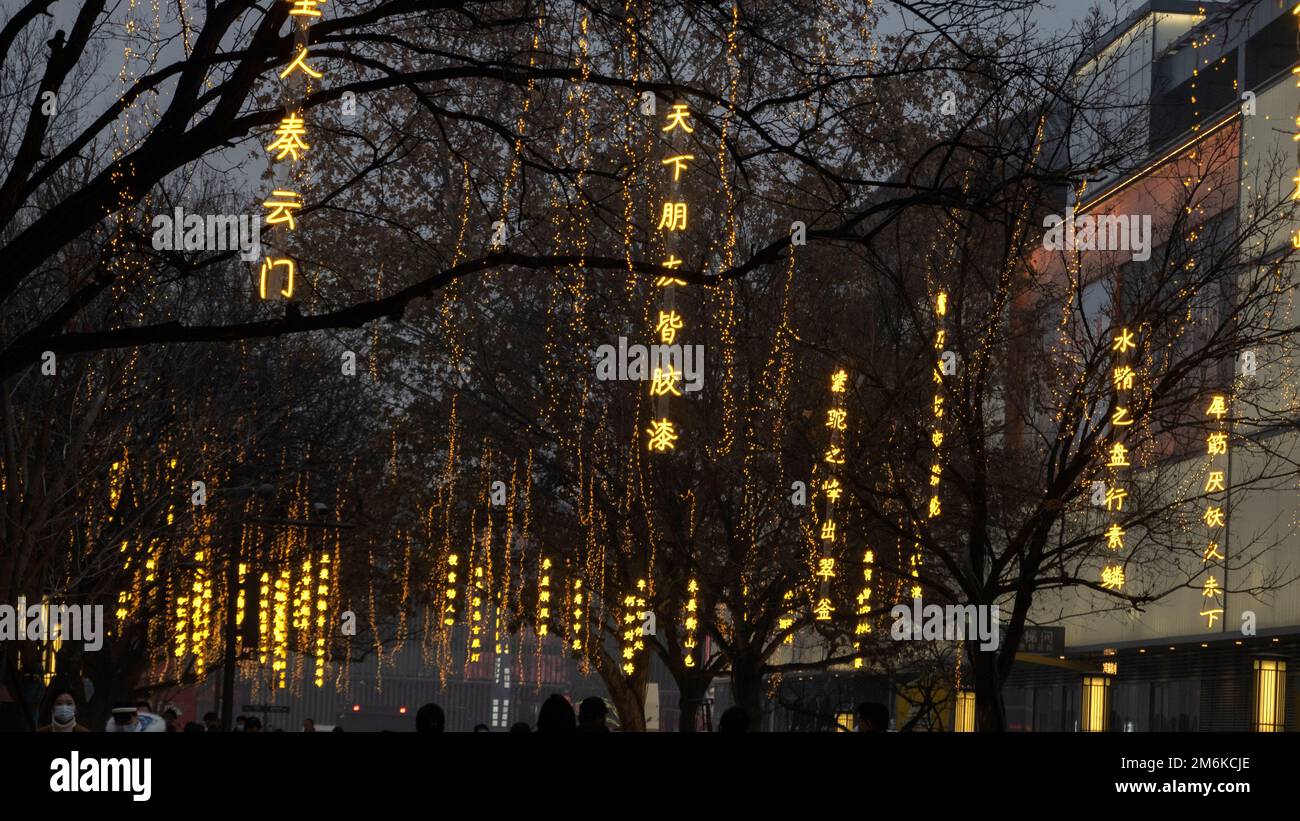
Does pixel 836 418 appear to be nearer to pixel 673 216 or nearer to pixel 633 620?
pixel 673 216

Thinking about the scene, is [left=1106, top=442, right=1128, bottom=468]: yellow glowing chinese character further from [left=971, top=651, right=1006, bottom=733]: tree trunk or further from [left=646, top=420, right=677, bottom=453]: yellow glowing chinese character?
[left=646, top=420, right=677, bottom=453]: yellow glowing chinese character

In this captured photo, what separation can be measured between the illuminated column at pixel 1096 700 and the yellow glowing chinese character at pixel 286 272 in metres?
35.6

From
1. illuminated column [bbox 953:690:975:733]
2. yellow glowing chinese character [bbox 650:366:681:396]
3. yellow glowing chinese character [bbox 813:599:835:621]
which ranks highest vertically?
yellow glowing chinese character [bbox 650:366:681:396]

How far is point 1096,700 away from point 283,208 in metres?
36.5

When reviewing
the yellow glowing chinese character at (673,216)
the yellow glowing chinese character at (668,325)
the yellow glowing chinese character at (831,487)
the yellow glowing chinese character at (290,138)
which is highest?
the yellow glowing chinese character at (673,216)

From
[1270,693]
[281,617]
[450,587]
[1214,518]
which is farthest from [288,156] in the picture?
[281,617]

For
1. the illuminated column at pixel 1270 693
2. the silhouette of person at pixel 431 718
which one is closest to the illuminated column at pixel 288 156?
the silhouette of person at pixel 431 718

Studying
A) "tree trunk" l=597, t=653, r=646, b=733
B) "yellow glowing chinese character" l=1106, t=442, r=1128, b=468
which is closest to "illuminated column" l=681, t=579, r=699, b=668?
"tree trunk" l=597, t=653, r=646, b=733

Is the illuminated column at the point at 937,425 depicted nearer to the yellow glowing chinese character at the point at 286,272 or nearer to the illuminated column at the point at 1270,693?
the illuminated column at the point at 1270,693

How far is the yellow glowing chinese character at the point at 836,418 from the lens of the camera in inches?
1077

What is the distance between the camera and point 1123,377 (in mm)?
19312

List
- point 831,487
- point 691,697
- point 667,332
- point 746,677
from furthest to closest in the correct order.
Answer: point 691,697, point 746,677, point 667,332, point 831,487

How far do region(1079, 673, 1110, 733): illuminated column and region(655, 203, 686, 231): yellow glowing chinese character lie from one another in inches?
853

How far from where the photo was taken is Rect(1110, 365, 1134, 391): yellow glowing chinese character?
1941 centimetres
